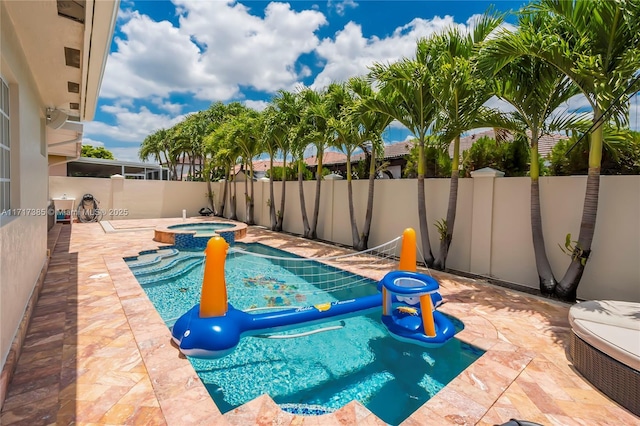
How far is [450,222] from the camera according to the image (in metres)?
8.81

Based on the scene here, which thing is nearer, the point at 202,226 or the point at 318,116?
the point at 318,116

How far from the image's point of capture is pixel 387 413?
12.2 feet

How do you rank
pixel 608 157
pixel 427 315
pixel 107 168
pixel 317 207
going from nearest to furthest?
pixel 427 315, pixel 608 157, pixel 317 207, pixel 107 168

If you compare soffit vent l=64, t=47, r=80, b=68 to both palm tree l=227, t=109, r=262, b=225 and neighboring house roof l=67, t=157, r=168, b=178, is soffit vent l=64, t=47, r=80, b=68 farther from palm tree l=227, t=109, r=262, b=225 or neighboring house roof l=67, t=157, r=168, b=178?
neighboring house roof l=67, t=157, r=168, b=178

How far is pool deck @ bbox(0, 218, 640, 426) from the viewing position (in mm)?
3094

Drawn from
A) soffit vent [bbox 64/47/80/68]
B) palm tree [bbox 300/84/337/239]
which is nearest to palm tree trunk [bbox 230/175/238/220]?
palm tree [bbox 300/84/337/239]

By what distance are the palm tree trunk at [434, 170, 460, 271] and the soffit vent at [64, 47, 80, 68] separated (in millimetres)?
8619

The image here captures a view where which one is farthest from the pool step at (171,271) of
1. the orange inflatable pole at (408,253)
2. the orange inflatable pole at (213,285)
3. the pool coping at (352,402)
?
the orange inflatable pole at (408,253)

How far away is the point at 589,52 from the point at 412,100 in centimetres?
397

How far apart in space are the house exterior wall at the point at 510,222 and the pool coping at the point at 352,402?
3266 millimetres

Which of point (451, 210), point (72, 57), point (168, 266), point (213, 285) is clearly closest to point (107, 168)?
point (168, 266)

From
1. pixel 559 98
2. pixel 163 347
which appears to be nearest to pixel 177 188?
pixel 163 347

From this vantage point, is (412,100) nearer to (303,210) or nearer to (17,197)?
(303,210)

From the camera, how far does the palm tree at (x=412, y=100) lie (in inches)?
327
